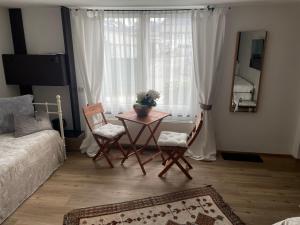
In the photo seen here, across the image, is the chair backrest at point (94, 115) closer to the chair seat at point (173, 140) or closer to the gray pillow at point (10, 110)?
the gray pillow at point (10, 110)

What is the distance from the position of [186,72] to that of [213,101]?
62 centimetres

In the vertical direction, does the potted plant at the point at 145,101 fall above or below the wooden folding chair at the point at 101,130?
above

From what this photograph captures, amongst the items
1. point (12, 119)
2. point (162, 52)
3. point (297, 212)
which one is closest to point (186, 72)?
point (162, 52)

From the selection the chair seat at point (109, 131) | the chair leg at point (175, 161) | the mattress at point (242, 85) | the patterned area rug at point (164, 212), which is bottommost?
the patterned area rug at point (164, 212)

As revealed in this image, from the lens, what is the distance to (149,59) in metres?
3.49

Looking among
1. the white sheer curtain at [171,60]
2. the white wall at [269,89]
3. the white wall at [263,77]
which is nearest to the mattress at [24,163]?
the white wall at [263,77]

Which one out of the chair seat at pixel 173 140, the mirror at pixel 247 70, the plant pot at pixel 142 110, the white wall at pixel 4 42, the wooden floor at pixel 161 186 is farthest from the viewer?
the white wall at pixel 4 42

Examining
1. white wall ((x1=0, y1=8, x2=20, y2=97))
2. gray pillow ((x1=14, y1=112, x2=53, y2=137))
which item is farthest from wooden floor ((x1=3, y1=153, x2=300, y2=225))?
white wall ((x1=0, y1=8, x2=20, y2=97))

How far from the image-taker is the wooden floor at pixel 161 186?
241cm

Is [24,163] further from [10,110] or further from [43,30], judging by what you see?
[43,30]

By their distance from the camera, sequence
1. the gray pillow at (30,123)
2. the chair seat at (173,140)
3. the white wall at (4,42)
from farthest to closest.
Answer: the white wall at (4,42) → the gray pillow at (30,123) → the chair seat at (173,140)

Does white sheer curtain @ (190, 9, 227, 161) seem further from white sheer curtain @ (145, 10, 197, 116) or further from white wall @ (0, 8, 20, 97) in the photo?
white wall @ (0, 8, 20, 97)

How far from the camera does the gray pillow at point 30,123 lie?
9.89 ft

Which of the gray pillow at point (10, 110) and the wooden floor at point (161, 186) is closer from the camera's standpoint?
the wooden floor at point (161, 186)
